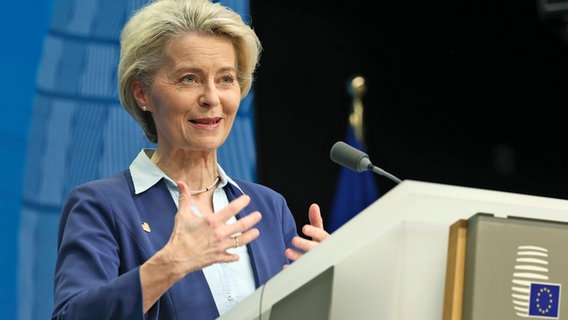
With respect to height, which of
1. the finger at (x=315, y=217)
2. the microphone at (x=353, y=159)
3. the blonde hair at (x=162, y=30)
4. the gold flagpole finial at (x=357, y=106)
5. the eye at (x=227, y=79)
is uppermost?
the gold flagpole finial at (x=357, y=106)

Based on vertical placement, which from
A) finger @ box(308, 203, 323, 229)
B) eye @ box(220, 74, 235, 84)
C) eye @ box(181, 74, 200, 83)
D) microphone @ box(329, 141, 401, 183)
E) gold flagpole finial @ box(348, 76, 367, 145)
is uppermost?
gold flagpole finial @ box(348, 76, 367, 145)

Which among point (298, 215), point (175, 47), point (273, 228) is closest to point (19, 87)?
point (175, 47)

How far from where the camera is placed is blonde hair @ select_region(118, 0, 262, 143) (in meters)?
1.87

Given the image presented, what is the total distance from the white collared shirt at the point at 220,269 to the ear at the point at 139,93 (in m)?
0.12

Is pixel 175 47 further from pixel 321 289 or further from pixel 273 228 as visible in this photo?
pixel 321 289

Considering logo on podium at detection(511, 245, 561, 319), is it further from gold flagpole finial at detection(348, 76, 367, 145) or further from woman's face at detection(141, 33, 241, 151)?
gold flagpole finial at detection(348, 76, 367, 145)

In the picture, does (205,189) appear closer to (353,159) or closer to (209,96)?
(209,96)

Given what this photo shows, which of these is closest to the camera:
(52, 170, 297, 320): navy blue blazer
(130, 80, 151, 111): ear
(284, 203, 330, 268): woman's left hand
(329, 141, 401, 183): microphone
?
(52, 170, 297, 320): navy blue blazer

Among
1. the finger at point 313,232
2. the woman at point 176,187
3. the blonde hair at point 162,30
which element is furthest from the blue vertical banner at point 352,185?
the finger at point 313,232

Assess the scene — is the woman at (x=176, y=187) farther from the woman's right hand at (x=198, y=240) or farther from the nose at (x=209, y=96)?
the woman's right hand at (x=198, y=240)

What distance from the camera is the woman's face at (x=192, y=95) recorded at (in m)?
1.86

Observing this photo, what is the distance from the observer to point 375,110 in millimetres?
3918

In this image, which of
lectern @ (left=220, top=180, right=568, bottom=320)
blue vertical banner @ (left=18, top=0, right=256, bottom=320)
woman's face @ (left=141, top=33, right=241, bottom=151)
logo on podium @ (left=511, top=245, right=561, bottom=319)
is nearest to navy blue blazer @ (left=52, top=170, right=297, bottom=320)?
woman's face @ (left=141, top=33, right=241, bottom=151)

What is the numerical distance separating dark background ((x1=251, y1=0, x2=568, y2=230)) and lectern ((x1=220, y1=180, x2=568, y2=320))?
237 centimetres
